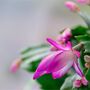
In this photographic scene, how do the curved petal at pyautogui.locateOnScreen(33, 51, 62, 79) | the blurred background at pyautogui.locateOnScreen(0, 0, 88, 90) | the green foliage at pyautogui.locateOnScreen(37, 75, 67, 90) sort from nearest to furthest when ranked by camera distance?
the curved petal at pyautogui.locateOnScreen(33, 51, 62, 79), the green foliage at pyautogui.locateOnScreen(37, 75, 67, 90), the blurred background at pyautogui.locateOnScreen(0, 0, 88, 90)

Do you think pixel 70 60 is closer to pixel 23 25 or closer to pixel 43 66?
pixel 43 66

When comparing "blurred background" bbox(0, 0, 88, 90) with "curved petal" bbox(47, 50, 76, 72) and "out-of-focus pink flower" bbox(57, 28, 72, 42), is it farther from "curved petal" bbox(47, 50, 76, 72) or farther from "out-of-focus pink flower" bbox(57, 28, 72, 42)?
"curved petal" bbox(47, 50, 76, 72)

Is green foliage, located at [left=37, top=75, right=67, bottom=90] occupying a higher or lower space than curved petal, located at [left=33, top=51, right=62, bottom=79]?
lower

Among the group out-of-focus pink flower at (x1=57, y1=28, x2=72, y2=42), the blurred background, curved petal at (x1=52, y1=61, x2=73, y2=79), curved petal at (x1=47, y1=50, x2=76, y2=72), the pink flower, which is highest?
out-of-focus pink flower at (x1=57, y1=28, x2=72, y2=42)

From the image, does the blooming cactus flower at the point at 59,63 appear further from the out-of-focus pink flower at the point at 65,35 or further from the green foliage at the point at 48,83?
the green foliage at the point at 48,83

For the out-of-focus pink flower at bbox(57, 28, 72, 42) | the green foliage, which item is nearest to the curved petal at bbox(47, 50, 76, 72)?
the out-of-focus pink flower at bbox(57, 28, 72, 42)

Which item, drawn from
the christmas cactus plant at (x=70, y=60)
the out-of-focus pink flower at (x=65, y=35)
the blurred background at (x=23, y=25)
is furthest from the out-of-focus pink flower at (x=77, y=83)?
the blurred background at (x=23, y=25)

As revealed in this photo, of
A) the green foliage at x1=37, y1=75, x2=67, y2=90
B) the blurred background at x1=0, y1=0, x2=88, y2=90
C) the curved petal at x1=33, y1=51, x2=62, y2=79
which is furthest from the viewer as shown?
the blurred background at x1=0, y1=0, x2=88, y2=90
